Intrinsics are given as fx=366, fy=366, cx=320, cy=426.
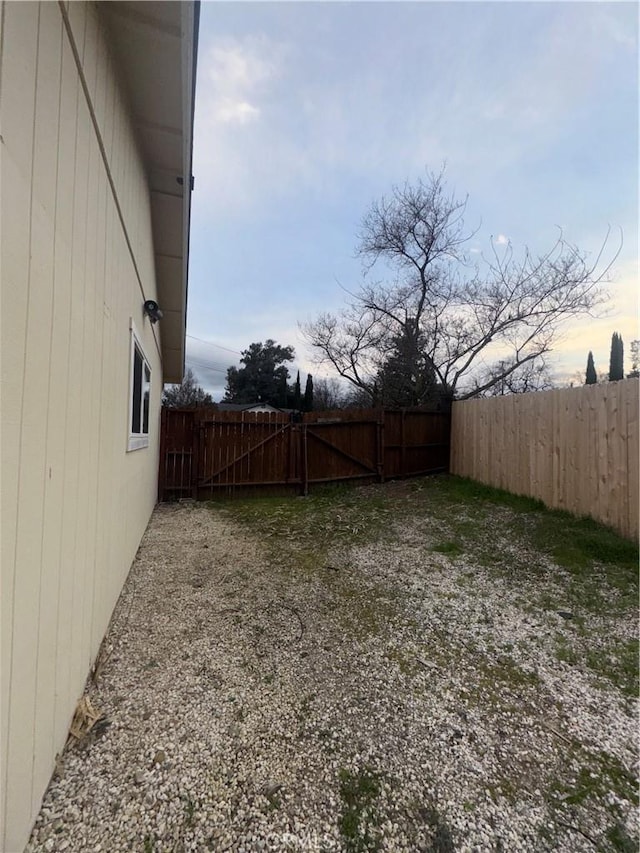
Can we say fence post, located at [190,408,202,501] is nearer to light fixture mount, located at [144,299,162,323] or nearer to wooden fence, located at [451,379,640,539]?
light fixture mount, located at [144,299,162,323]

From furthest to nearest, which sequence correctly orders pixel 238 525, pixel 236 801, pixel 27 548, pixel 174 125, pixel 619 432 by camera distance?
pixel 238 525
pixel 619 432
pixel 174 125
pixel 236 801
pixel 27 548

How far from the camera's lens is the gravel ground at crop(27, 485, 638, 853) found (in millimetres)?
1334

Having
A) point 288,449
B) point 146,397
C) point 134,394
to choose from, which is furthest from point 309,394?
point 134,394

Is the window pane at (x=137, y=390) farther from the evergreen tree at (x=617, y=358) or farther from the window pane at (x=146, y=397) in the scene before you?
the evergreen tree at (x=617, y=358)

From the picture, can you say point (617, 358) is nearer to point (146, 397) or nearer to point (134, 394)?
point (146, 397)

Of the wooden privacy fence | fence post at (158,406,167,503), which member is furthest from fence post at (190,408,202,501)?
fence post at (158,406,167,503)

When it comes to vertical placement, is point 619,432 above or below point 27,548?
above

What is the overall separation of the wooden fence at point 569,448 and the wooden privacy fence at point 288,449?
167cm

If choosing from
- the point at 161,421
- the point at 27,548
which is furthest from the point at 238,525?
the point at 27,548

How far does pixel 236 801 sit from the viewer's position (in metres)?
1.41

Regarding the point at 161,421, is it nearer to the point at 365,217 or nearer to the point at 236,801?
the point at 236,801

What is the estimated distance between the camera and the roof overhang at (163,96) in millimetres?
2137

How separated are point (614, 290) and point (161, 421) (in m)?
11.5

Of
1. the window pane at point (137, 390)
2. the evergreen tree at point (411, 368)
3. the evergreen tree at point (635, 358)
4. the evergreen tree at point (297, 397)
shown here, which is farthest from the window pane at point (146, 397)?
the evergreen tree at point (297, 397)
